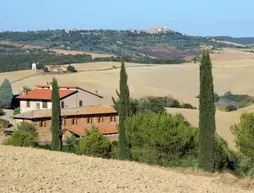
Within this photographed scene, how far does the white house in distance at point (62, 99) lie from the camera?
52906 mm

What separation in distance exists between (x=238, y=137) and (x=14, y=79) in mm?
69696

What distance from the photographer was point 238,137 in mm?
25594

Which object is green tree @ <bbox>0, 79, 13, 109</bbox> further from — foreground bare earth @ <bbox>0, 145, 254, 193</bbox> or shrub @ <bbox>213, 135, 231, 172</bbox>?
foreground bare earth @ <bbox>0, 145, 254, 193</bbox>

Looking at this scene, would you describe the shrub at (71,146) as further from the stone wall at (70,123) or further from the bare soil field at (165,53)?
the bare soil field at (165,53)

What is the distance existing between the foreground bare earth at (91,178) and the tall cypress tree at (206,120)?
584 centimetres

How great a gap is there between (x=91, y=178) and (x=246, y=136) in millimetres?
13630

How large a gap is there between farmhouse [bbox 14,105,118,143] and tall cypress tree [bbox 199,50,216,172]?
19775mm

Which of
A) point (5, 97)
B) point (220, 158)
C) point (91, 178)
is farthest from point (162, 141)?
point (5, 97)

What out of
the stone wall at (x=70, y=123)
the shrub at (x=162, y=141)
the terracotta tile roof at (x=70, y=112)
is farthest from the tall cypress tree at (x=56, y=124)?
the terracotta tile roof at (x=70, y=112)

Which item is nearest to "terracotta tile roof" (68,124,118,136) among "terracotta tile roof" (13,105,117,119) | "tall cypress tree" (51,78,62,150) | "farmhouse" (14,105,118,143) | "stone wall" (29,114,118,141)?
"farmhouse" (14,105,118,143)

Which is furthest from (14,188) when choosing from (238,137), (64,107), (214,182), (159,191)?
(64,107)

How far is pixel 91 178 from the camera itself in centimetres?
1298

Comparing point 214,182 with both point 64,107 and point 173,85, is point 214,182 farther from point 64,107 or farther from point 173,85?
point 173,85

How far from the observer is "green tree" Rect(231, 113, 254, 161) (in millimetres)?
24695
